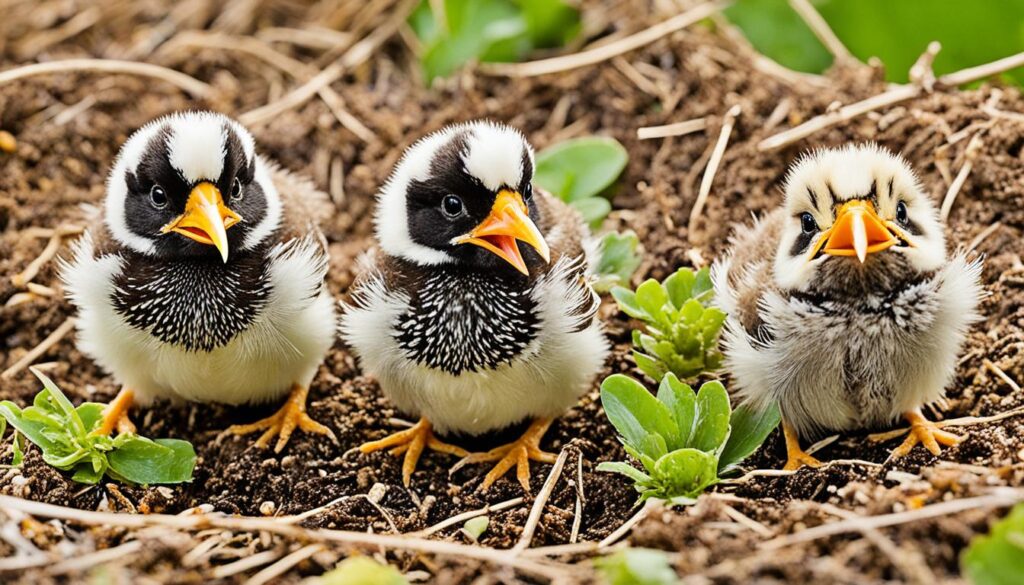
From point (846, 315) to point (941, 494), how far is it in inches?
27.3

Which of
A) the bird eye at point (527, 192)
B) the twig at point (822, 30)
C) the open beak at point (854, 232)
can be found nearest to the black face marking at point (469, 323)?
the bird eye at point (527, 192)

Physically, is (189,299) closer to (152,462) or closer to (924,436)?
(152,462)

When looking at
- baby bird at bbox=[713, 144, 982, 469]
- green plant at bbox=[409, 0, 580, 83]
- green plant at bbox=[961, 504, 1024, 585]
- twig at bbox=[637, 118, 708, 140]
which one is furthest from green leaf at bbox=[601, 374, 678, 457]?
green plant at bbox=[409, 0, 580, 83]

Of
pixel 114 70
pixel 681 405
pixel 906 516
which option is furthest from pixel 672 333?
pixel 114 70

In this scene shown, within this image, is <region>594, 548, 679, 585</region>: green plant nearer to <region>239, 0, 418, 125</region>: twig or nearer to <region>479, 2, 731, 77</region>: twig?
<region>479, 2, 731, 77</region>: twig

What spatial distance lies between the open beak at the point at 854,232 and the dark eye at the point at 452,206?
3.59 feet

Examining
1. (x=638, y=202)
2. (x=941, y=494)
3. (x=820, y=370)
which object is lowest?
(x=941, y=494)

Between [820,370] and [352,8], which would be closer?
[820,370]

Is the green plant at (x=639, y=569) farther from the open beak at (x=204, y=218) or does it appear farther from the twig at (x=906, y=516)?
the open beak at (x=204, y=218)

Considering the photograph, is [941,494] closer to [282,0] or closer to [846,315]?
[846,315]

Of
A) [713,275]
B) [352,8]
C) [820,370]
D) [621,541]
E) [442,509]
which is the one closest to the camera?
[621,541]

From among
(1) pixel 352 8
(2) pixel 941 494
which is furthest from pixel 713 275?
(1) pixel 352 8

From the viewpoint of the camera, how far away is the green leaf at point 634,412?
329 centimetres

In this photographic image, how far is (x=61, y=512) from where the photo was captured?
2.88 m
